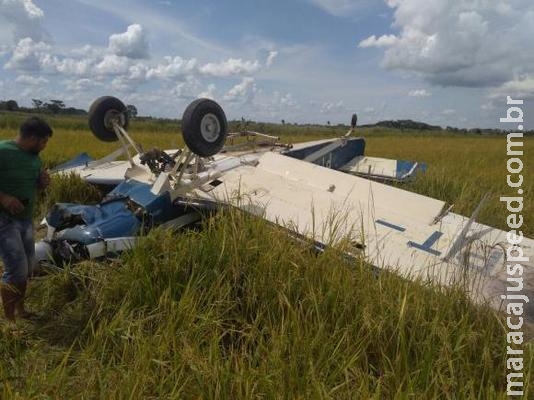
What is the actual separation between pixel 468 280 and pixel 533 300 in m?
0.85

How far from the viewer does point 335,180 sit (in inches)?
203

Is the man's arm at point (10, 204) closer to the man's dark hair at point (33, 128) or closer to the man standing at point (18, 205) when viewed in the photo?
the man standing at point (18, 205)

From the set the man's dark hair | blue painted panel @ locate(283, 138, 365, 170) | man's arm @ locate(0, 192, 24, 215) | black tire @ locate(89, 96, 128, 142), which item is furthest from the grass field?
blue painted panel @ locate(283, 138, 365, 170)

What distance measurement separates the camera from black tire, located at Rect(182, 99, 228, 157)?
13.3 ft

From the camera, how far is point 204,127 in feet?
13.7

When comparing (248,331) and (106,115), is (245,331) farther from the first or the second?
(106,115)

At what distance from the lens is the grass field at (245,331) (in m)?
2.22

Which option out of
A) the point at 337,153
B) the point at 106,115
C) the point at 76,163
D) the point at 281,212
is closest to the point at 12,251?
the point at 281,212

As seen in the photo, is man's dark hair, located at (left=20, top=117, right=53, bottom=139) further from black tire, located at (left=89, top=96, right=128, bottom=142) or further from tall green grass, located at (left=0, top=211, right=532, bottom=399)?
black tire, located at (left=89, top=96, right=128, bottom=142)

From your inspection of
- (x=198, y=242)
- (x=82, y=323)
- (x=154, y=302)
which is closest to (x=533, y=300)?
(x=198, y=242)

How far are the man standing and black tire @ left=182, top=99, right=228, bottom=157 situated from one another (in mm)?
1143

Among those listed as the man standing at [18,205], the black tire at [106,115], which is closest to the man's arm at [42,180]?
the man standing at [18,205]

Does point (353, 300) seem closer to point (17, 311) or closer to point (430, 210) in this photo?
point (430, 210)

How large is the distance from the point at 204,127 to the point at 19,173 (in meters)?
1.59
